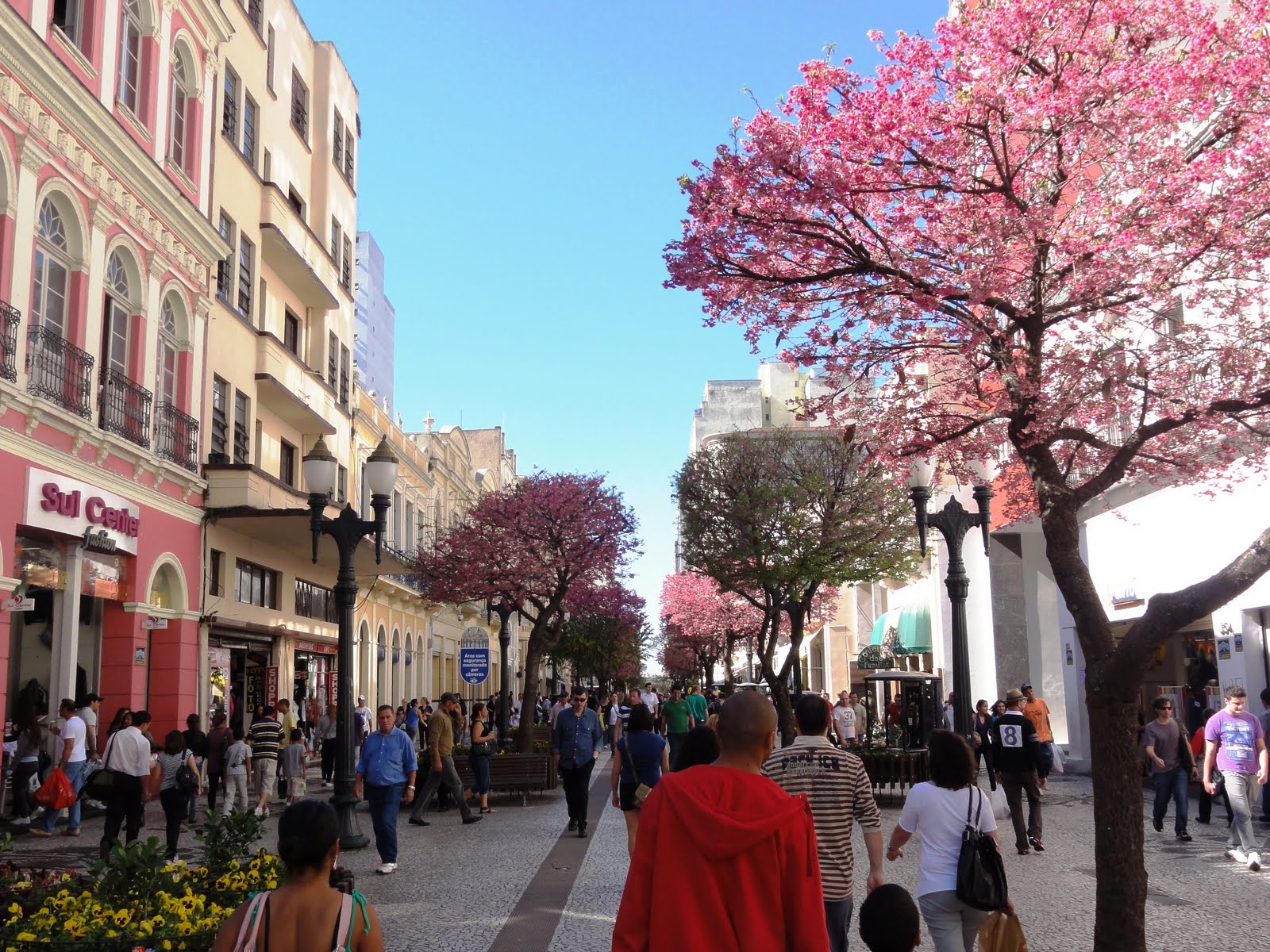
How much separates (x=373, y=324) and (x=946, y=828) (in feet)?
196

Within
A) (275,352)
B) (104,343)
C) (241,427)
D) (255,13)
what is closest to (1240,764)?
(104,343)

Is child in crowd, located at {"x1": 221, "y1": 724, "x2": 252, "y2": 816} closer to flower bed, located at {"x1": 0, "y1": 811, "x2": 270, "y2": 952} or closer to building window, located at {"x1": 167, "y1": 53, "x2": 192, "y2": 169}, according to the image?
flower bed, located at {"x1": 0, "y1": 811, "x2": 270, "y2": 952}

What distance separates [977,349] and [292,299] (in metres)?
22.8

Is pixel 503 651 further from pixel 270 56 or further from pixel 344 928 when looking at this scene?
pixel 344 928

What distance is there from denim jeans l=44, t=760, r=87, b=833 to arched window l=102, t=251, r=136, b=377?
20.3 feet

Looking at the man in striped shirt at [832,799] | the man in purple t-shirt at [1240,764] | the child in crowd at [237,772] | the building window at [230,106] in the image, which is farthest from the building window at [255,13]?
the man in striped shirt at [832,799]

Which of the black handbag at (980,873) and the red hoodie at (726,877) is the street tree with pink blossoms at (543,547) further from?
the red hoodie at (726,877)

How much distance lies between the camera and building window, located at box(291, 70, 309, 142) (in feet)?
97.3

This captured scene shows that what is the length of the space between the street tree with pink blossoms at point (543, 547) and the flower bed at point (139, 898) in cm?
1942

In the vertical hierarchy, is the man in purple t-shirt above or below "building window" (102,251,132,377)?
below

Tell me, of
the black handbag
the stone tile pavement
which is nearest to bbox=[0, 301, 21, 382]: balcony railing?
the stone tile pavement

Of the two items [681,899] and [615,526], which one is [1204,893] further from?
[615,526]

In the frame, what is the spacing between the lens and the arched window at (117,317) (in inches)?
736

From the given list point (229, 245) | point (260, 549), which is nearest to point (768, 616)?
point (260, 549)
